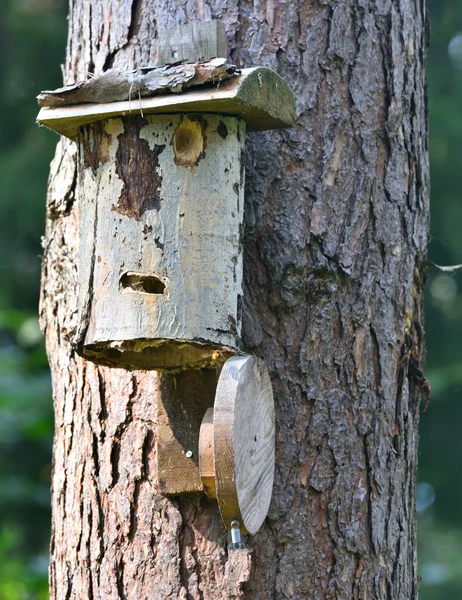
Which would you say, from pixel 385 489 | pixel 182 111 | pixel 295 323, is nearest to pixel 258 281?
pixel 295 323

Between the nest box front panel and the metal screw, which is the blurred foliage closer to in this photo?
the nest box front panel

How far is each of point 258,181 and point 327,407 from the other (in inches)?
19.4

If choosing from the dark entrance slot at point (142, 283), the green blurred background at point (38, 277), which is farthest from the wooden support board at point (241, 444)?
the green blurred background at point (38, 277)

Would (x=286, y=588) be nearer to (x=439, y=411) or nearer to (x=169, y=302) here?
(x=169, y=302)

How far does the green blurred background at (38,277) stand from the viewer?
15.0 ft

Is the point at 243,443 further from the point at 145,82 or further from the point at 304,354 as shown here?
the point at 145,82

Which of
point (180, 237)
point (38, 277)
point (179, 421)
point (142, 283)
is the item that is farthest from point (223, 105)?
point (38, 277)

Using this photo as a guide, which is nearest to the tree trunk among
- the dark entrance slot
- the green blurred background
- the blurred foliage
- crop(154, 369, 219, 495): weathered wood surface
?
crop(154, 369, 219, 495): weathered wood surface

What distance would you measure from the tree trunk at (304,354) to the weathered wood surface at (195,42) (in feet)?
0.37

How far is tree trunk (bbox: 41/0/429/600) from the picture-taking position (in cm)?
181

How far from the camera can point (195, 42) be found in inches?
71.1

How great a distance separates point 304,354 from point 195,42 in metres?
0.67

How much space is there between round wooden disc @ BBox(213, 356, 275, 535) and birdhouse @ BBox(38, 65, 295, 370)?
0.08 metres

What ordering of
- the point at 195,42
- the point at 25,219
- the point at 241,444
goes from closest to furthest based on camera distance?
the point at 241,444 < the point at 195,42 < the point at 25,219
